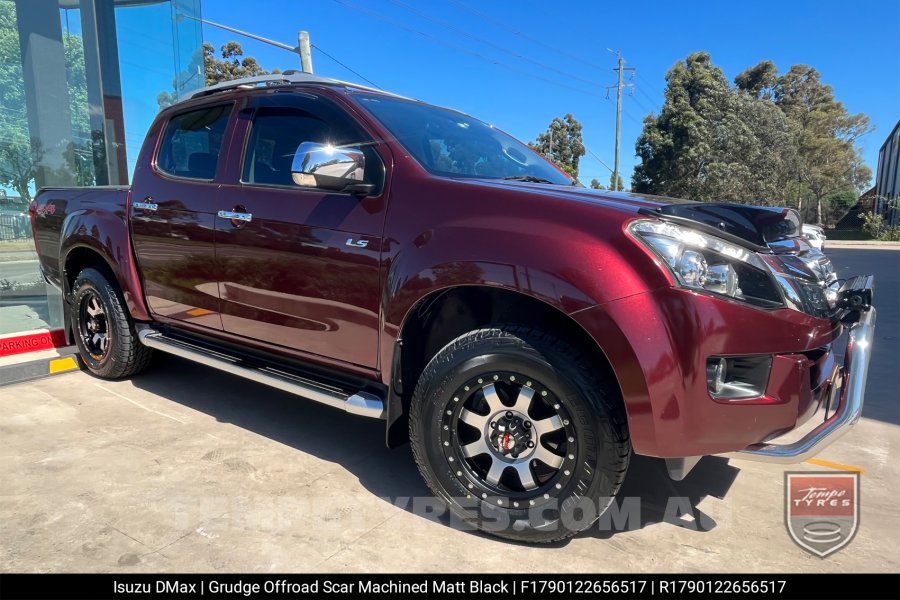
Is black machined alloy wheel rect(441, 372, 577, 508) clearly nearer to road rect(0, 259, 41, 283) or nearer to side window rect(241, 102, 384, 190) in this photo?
side window rect(241, 102, 384, 190)

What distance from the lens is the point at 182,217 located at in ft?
11.6

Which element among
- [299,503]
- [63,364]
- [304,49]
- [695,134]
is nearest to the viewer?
[299,503]

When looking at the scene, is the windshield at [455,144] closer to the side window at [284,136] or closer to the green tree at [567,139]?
the side window at [284,136]

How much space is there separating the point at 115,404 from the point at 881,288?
12258 mm

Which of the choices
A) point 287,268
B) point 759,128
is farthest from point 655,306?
point 759,128

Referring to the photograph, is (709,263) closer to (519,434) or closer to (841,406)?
(841,406)

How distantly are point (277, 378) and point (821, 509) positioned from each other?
2.80 metres

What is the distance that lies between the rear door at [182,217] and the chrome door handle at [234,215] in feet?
0.31

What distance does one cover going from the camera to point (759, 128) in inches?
1129

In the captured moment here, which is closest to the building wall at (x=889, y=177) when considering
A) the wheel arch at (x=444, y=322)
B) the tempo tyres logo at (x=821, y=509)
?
the tempo tyres logo at (x=821, y=509)

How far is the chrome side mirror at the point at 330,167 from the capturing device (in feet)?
8.43

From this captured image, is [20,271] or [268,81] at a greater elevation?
[268,81]

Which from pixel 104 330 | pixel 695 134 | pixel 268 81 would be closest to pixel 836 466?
pixel 268 81

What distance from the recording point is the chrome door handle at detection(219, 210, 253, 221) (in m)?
3.12
